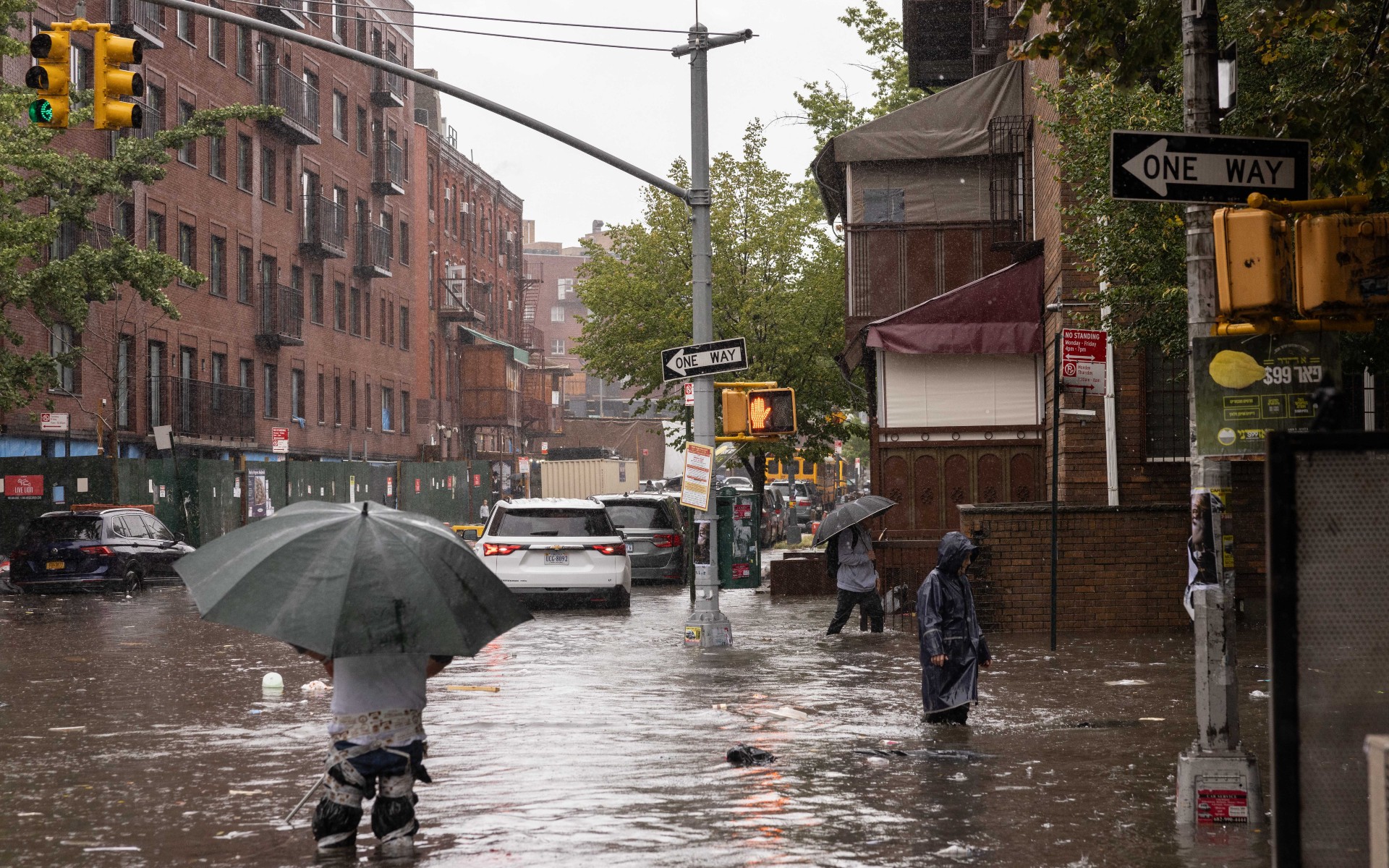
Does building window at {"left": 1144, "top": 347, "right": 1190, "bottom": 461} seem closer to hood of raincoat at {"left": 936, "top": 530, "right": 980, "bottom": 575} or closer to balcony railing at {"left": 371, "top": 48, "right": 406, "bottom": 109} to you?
hood of raincoat at {"left": 936, "top": 530, "right": 980, "bottom": 575}

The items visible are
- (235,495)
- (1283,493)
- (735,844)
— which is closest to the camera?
(1283,493)

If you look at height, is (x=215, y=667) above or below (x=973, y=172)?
below

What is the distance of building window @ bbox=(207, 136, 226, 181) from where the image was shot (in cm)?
4506

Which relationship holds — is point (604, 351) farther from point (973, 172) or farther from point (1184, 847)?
point (1184, 847)

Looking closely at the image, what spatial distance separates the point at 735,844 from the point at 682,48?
12.0m

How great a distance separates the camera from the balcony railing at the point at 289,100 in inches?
1918

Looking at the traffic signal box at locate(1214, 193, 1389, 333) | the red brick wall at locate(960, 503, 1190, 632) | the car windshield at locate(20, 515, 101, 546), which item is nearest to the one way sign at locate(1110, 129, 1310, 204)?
the traffic signal box at locate(1214, 193, 1389, 333)

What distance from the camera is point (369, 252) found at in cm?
5772

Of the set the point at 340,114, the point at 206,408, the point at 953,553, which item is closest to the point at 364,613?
the point at 953,553

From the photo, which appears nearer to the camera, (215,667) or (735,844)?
(735,844)

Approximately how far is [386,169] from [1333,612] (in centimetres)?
5671

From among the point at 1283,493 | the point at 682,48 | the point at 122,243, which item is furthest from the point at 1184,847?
the point at 122,243

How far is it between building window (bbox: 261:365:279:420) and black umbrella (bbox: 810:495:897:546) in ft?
112

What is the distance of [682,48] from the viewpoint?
1802 centimetres
